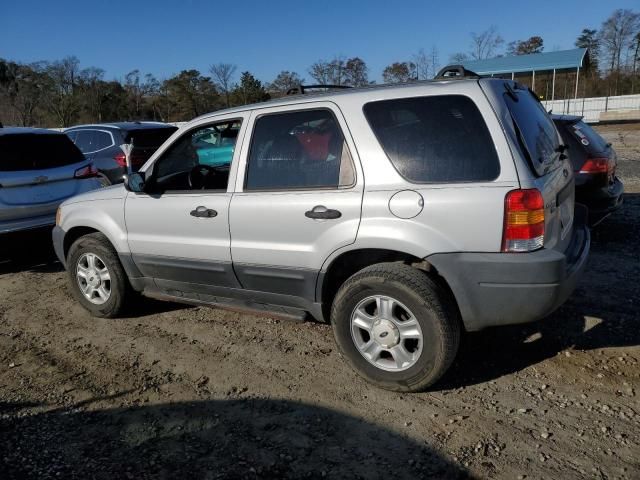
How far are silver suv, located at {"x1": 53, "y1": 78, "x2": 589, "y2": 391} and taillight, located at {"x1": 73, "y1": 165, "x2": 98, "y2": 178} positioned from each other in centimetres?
299

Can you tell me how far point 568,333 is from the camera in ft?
13.4

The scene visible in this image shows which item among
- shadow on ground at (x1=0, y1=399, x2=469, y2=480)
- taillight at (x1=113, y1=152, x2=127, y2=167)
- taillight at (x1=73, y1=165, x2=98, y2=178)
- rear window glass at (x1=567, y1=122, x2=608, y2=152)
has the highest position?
rear window glass at (x1=567, y1=122, x2=608, y2=152)

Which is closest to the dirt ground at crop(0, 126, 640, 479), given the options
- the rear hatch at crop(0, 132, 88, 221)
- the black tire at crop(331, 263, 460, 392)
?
the black tire at crop(331, 263, 460, 392)

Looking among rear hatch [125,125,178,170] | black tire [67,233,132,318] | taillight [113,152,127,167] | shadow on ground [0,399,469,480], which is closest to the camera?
shadow on ground [0,399,469,480]

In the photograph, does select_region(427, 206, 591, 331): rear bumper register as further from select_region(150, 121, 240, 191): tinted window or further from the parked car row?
the parked car row

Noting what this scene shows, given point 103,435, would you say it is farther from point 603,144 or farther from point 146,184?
point 603,144

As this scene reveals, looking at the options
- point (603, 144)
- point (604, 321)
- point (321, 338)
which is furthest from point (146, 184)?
point (603, 144)

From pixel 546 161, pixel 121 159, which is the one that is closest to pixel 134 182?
pixel 546 161

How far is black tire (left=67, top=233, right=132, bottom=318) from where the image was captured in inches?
186

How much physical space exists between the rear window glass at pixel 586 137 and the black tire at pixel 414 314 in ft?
12.3

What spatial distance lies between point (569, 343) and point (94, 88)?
158ft

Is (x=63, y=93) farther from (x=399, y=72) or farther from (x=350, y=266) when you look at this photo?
(x=350, y=266)

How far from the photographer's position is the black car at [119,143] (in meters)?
10.2

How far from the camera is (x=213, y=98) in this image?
43.7 m
